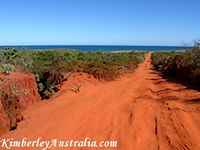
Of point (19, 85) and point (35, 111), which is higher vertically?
point (19, 85)

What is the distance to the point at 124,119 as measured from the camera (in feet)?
36.6

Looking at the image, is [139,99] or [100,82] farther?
[100,82]

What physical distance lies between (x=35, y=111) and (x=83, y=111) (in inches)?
69.9

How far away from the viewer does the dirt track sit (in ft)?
29.8

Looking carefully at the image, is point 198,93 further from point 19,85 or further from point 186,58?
point 186,58

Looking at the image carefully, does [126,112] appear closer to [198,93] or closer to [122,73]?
[198,93]

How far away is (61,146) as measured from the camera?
888 cm

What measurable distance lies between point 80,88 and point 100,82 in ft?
10.7

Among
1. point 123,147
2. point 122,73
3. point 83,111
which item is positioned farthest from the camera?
point 122,73

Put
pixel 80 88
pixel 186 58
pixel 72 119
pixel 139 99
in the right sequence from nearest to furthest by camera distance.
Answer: pixel 72 119
pixel 139 99
pixel 80 88
pixel 186 58

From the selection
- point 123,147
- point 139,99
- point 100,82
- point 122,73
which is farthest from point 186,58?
point 123,147

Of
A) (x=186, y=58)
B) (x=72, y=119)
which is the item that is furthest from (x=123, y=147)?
(x=186, y=58)

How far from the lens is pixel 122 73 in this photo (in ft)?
85.5

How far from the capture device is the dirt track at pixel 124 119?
29.8 feet
